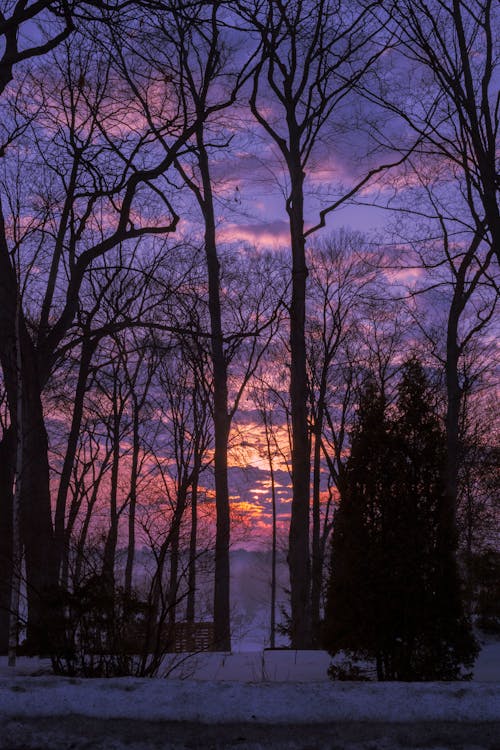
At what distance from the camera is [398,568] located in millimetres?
7074

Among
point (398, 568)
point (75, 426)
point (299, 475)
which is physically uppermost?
point (75, 426)

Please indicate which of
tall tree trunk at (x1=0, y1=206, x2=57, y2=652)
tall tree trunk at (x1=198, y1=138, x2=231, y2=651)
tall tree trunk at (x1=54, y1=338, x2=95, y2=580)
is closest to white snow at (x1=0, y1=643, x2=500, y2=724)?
tall tree trunk at (x1=0, y1=206, x2=57, y2=652)

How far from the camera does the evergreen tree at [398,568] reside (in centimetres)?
708

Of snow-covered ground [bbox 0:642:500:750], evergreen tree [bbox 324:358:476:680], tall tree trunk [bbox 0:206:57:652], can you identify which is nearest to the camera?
snow-covered ground [bbox 0:642:500:750]

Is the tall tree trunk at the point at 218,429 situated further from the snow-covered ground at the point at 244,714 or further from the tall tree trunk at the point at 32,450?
the snow-covered ground at the point at 244,714

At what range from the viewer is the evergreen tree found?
7082 mm

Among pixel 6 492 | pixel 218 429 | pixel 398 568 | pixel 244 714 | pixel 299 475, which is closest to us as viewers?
pixel 244 714

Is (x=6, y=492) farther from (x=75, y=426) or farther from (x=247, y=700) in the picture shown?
(x=247, y=700)

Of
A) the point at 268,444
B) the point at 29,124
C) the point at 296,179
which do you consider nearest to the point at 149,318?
the point at 296,179

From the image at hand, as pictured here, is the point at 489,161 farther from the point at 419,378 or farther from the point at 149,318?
the point at 149,318

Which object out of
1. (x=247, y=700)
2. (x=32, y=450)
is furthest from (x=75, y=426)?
(x=247, y=700)

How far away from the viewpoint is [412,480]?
7.47 m

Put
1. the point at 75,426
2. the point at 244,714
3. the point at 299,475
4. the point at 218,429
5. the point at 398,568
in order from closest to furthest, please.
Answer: the point at 244,714, the point at 398,568, the point at 299,475, the point at 75,426, the point at 218,429

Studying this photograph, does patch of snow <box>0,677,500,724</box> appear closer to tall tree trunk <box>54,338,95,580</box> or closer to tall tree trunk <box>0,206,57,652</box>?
tall tree trunk <box>0,206,57,652</box>
